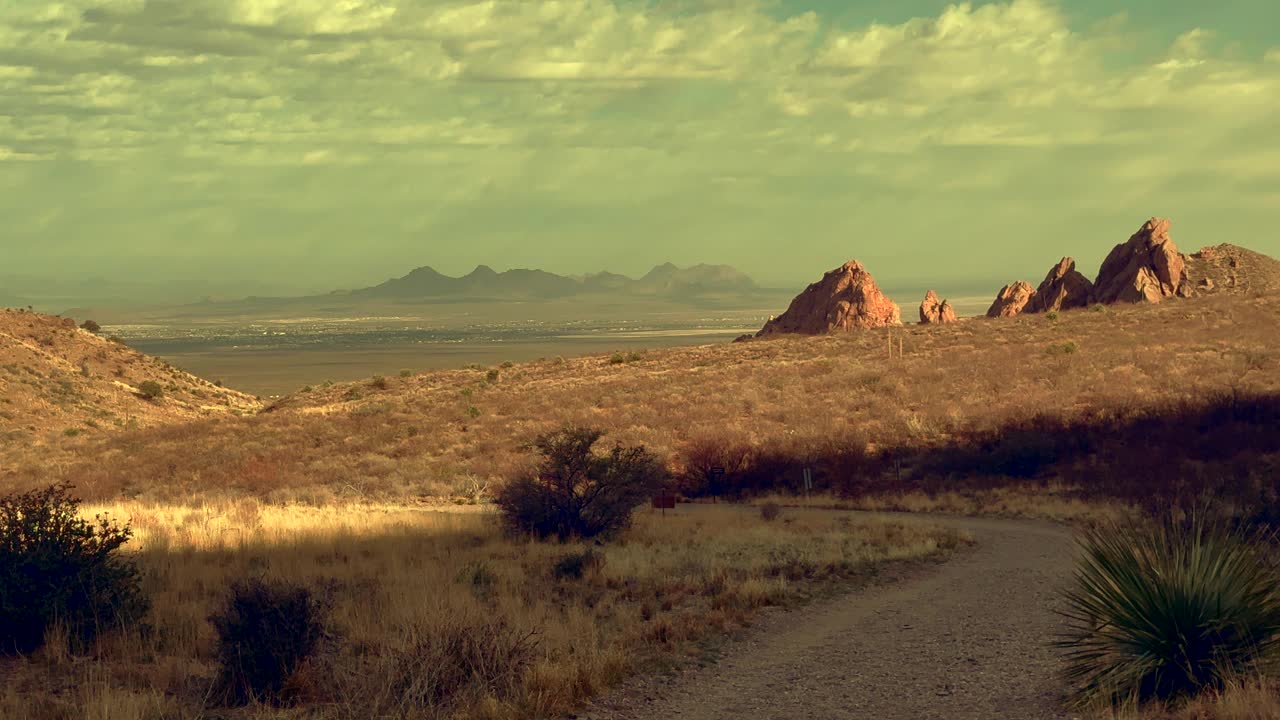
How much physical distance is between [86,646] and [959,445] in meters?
27.9

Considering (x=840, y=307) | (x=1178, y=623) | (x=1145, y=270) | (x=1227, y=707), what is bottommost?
(x=1227, y=707)

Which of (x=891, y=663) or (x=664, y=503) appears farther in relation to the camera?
(x=664, y=503)

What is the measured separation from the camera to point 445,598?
13242 mm

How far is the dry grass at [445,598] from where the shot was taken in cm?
927

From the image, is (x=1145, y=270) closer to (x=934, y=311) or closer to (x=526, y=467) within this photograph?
(x=934, y=311)

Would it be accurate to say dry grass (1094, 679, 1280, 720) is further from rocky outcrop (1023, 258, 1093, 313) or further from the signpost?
rocky outcrop (1023, 258, 1093, 313)

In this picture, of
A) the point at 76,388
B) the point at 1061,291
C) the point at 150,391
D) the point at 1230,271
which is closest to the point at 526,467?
the point at 76,388

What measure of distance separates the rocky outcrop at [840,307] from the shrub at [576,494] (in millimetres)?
58177

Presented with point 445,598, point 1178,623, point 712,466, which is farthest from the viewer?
point 712,466

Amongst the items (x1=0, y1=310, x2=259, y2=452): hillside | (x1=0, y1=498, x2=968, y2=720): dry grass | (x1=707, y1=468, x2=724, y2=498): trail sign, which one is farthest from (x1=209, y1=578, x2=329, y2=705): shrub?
(x1=0, y1=310, x2=259, y2=452): hillside

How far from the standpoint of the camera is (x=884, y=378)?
48.6m

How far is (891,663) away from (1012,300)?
7661cm

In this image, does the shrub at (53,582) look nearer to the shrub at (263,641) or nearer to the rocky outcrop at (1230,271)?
the shrub at (263,641)

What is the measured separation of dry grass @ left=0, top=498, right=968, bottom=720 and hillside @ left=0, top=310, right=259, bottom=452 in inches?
1450
